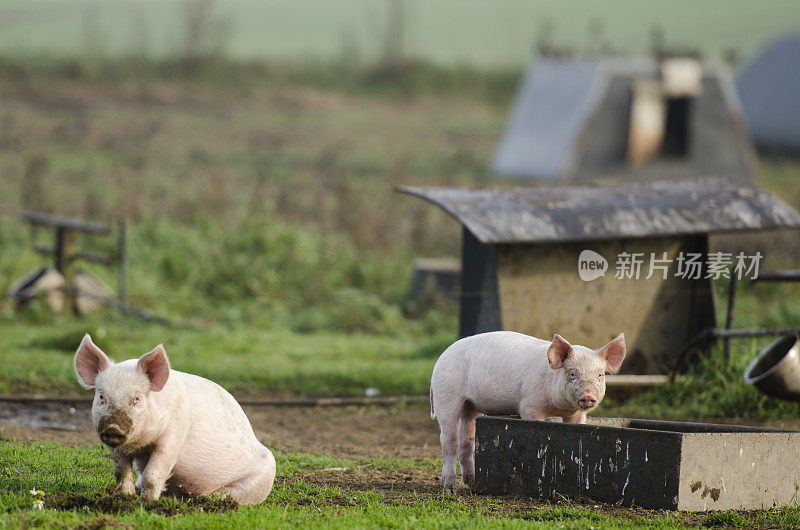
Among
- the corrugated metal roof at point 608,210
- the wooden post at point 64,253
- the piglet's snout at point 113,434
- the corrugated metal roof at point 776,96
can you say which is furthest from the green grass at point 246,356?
the corrugated metal roof at point 776,96

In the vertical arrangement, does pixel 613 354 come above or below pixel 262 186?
below

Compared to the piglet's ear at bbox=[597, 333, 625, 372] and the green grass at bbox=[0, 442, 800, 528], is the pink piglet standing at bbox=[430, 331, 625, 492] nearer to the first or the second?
the piglet's ear at bbox=[597, 333, 625, 372]

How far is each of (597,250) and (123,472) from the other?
605cm

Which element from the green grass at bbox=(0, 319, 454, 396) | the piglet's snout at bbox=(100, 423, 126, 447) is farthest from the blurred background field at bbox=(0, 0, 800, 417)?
the piglet's snout at bbox=(100, 423, 126, 447)

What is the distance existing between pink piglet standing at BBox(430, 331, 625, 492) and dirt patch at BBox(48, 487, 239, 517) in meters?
1.63

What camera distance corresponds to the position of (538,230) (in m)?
9.99

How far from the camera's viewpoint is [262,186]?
815 inches

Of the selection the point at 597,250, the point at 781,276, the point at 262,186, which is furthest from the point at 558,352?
the point at 262,186

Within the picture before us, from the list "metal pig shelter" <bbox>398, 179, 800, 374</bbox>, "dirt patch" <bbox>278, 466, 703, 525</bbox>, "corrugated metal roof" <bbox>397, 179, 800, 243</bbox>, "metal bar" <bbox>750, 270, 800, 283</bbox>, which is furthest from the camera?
"metal bar" <bbox>750, 270, 800, 283</bbox>

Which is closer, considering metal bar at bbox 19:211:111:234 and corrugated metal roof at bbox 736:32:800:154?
metal bar at bbox 19:211:111:234

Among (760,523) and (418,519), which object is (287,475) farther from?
(760,523)

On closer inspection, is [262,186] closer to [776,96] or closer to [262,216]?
[262,216]

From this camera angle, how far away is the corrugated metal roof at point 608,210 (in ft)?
32.6

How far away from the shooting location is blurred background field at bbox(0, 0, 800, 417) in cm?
1234
